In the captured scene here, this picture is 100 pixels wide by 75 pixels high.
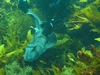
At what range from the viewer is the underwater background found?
407 centimetres

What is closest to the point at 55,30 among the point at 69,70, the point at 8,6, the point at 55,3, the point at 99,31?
the point at 55,3

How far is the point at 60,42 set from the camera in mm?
5699

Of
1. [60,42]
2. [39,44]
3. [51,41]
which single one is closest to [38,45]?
[39,44]

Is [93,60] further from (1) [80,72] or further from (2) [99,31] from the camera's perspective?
(2) [99,31]

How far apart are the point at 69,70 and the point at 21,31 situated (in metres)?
3.36

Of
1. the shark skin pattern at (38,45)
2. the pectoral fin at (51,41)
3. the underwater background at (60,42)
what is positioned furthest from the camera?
the pectoral fin at (51,41)

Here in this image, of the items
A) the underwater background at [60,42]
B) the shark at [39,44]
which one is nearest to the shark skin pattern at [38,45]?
the shark at [39,44]

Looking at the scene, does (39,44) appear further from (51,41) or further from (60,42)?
(60,42)

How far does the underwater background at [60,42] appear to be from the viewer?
407cm

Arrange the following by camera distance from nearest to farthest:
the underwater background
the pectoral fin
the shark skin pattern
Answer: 1. the underwater background
2. the shark skin pattern
3. the pectoral fin

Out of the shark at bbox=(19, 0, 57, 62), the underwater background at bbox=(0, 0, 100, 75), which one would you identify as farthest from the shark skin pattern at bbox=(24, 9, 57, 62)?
the underwater background at bbox=(0, 0, 100, 75)

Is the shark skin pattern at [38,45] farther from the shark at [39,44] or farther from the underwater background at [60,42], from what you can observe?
the underwater background at [60,42]

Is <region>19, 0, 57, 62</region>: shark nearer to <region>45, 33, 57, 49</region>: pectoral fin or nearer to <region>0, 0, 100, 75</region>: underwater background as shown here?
<region>45, 33, 57, 49</region>: pectoral fin

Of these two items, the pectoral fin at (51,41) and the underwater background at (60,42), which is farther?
the pectoral fin at (51,41)
